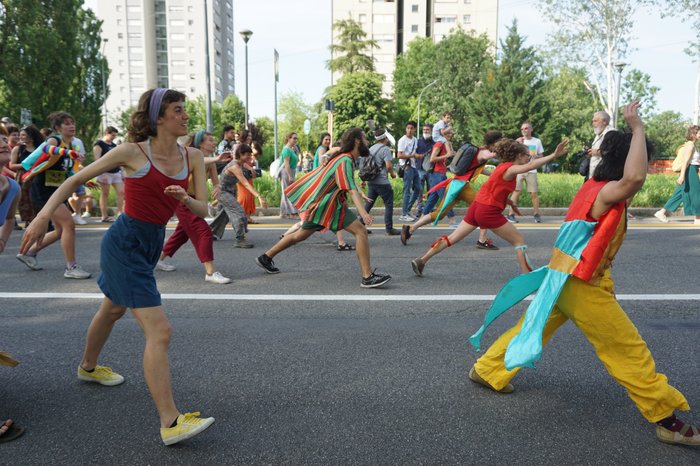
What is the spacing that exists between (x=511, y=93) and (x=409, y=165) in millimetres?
41595

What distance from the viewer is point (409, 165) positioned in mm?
11906

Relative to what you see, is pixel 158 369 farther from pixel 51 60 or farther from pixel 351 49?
pixel 351 49

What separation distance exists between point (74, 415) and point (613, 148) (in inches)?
126

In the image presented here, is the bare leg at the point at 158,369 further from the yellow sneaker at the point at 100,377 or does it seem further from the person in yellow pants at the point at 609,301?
the person in yellow pants at the point at 609,301

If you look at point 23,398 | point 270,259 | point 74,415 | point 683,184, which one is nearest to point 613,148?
point 74,415

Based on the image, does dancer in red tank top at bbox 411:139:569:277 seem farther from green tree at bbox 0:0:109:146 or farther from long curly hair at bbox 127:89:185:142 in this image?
green tree at bbox 0:0:109:146

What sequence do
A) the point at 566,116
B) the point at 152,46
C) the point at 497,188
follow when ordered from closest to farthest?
the point at 497,188, the point at 566,116, the point at 152,46

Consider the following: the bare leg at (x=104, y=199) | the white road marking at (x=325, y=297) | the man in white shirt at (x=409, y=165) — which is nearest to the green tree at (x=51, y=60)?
the bare leg at (x=104, y=199)

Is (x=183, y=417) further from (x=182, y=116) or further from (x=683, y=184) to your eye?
(x=683, y=184)

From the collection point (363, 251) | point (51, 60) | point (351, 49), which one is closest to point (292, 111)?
point (351, 49)

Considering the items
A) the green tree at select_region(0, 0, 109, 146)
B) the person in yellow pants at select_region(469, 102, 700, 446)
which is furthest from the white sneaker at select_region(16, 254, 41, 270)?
the green tree at select_region(0, 0, 109, 146)

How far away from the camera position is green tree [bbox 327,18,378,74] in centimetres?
6788

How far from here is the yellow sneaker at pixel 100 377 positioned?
11.6 feet

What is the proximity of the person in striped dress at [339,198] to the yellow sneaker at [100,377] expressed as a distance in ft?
10.2
